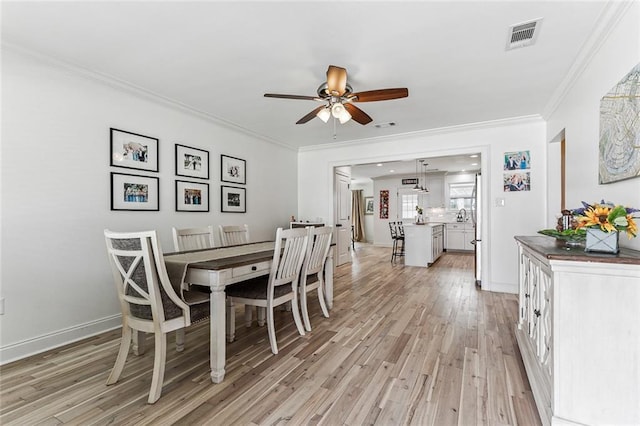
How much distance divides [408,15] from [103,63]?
2.63 meters

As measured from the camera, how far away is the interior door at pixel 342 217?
6.23 meters

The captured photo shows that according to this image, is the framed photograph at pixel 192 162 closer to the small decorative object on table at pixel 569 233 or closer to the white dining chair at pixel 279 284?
the white dining chair at pixel 279 284

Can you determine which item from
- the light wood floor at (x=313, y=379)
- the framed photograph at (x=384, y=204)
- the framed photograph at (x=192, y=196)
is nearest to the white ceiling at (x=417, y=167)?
the framed photograph at (x=384, y=204)

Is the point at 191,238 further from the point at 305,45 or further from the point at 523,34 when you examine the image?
the point at 523,34

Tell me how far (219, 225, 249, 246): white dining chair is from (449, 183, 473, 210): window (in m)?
7.50


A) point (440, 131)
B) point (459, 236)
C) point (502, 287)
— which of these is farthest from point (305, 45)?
point (459, 236)

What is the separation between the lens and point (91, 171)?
2852mm

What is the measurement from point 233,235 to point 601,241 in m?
3.29

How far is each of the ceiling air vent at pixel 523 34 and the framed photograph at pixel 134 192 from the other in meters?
3.70

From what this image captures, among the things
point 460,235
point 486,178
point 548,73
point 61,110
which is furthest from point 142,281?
point 460,235

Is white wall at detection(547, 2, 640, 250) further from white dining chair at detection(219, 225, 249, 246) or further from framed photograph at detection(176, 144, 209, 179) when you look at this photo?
framed photograph at detection(176, 144, 209, 179)

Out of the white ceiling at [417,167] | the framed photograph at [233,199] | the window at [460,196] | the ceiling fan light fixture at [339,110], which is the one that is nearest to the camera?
the ceiling fan light fixture at [339,110]

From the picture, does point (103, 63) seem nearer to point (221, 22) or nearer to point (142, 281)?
point (221, 22)

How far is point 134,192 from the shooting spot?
3.21m
